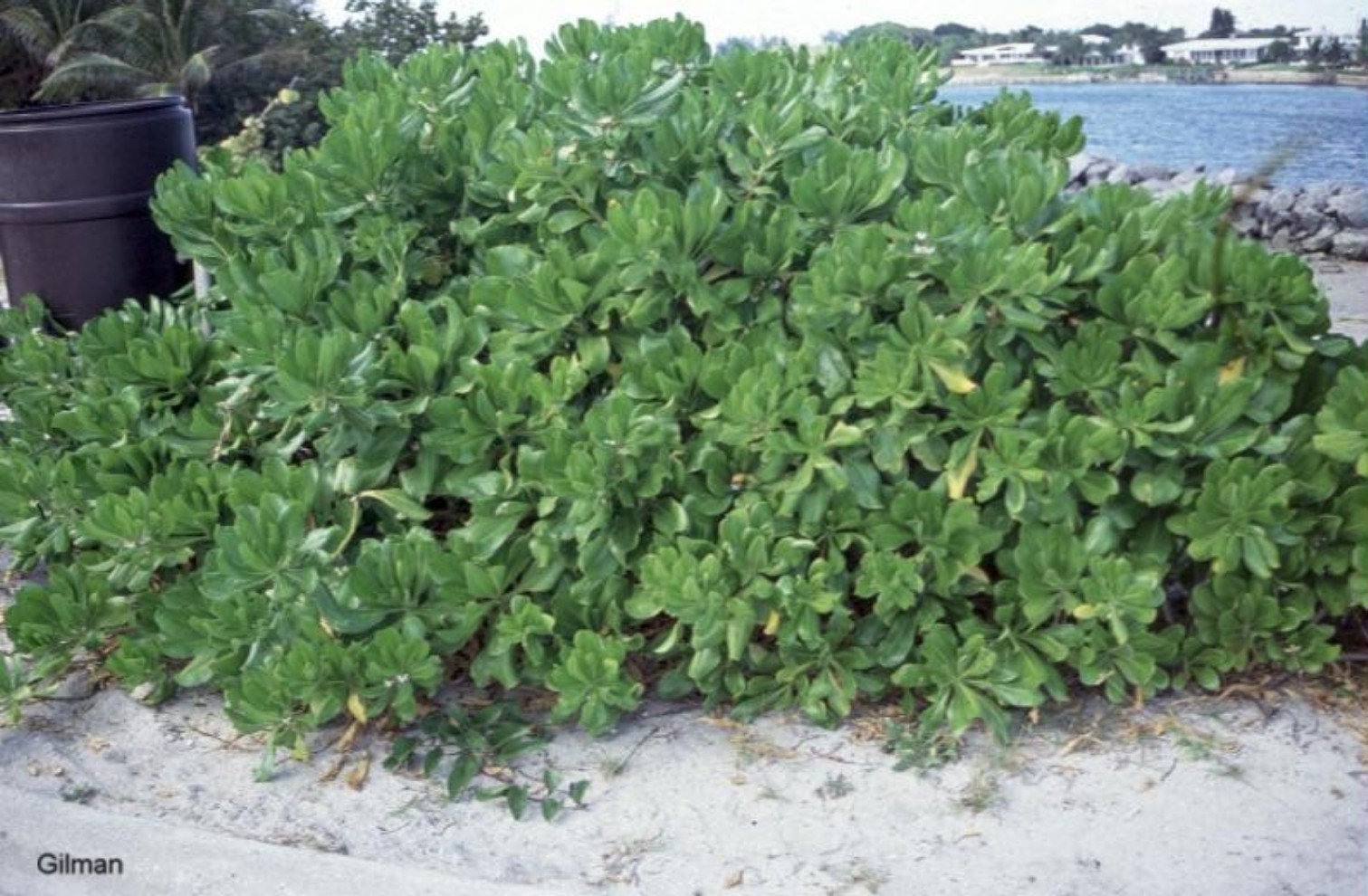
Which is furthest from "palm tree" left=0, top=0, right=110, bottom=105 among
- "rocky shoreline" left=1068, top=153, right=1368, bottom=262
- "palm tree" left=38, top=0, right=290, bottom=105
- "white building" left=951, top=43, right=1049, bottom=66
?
"white building" left=951, top=43, right=1049, bottom=66

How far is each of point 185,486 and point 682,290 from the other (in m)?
1.36

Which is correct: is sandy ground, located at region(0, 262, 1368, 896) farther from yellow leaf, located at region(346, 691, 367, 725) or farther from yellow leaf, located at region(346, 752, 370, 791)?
yellow leaf, located at region(346, 691, 367, 725)

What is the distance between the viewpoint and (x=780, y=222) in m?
3.54

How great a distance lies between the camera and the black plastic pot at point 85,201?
15.2ft

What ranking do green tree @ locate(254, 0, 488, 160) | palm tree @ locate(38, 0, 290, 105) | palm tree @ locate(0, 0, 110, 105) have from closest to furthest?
green tree @ locate(254, 0, 488, 160) < palm tree @ locate(38, 0, 290, 105) < palm tree @ locate(0, 0, 110, 105)

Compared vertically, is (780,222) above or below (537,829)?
above

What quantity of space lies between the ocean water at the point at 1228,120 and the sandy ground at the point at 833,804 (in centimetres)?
131

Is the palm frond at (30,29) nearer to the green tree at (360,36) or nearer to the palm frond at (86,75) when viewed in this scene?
the palm frond at (86,75)

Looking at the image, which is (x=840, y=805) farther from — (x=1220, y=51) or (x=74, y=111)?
(x=74, y=111)

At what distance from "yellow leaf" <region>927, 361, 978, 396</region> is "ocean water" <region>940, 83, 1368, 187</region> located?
27.6 inches

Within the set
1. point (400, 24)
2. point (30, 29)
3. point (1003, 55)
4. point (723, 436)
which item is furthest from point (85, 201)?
point (30, 29)

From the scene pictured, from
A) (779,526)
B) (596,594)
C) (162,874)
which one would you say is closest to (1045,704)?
(779,526)

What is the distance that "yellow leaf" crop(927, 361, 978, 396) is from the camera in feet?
10.7

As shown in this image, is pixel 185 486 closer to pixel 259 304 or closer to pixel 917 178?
pixel 259 304
